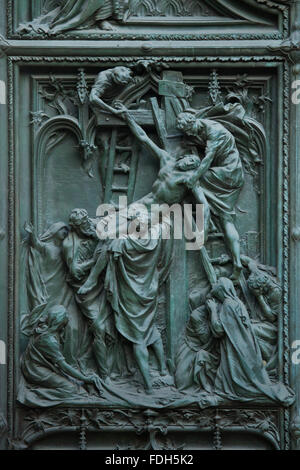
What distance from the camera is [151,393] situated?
10797 mm

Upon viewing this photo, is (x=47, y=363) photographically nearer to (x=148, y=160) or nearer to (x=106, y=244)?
(x=106, y=244)

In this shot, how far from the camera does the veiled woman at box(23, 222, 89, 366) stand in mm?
10938

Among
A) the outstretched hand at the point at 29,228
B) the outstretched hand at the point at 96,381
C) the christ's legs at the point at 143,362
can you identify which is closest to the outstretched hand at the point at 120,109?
the outstretched hand at the point at 29,228

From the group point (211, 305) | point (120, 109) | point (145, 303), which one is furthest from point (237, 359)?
point (120, 109)

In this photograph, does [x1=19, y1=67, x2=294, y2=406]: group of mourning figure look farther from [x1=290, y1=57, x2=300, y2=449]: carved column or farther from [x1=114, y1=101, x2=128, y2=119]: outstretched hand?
[x1=290, y1=57, x2=300, y2=449]: carved column

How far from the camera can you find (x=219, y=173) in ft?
35.8

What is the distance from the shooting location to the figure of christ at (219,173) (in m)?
10.9

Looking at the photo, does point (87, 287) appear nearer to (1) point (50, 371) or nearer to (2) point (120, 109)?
(1) point (50, 371)

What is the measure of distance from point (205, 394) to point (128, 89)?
2.84m

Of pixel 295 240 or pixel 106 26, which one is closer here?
pixel 295 240

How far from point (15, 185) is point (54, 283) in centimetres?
96

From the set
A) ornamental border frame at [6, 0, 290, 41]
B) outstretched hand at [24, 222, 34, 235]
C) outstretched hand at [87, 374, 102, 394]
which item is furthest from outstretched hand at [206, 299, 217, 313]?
ornamental border frame at [6, 0, 290, 41]

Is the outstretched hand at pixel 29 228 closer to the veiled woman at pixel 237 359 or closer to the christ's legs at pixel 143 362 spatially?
the christ's legs at pixel 143 362
